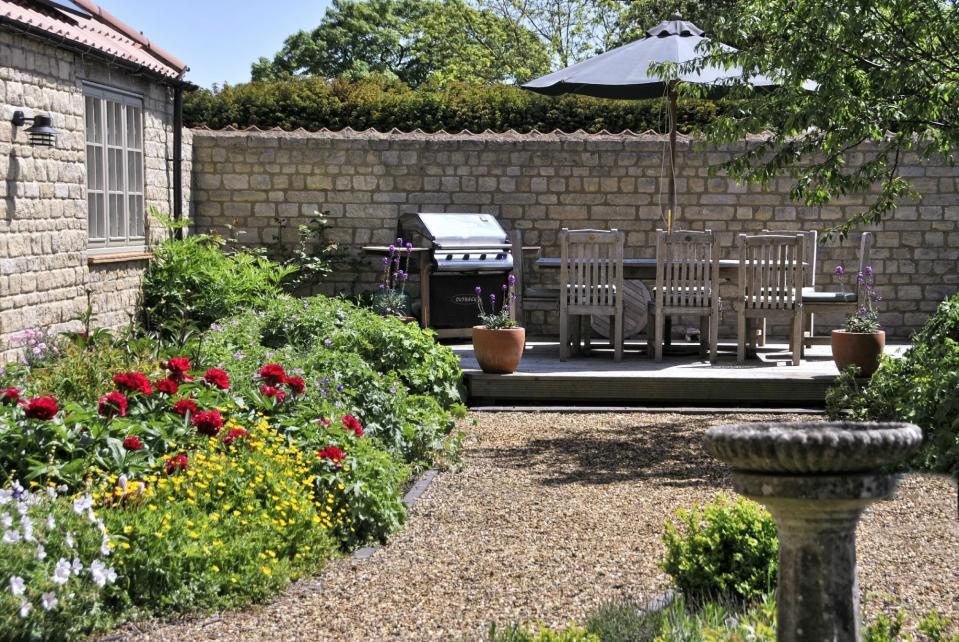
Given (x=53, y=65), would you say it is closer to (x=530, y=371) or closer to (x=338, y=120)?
(x=530, y=371)

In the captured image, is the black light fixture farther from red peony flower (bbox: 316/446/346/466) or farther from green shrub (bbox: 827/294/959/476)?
green shrub (bbox: 827/294/959/476)

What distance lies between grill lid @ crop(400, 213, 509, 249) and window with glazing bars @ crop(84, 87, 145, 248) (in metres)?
2.54

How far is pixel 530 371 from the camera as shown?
8.91 m

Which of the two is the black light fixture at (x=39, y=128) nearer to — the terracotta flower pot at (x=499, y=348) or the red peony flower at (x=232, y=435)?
the terracotta flower pot at (x=499, y=348)

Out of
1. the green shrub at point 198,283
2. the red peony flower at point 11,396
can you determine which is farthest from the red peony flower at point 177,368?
the green shrub at point 198,283

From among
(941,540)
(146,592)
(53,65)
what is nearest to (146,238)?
(53,65)

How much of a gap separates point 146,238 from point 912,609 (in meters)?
8.00

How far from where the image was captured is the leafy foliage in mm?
14250

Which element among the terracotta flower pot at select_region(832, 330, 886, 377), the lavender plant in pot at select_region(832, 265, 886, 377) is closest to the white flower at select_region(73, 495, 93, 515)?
the lavender plant in pot at select_region(832, 265, 886, 377)

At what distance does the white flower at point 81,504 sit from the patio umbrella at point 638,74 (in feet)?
22.0

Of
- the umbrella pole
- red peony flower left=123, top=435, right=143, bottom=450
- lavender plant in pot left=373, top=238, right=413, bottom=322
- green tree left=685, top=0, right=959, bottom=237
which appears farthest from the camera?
lavender plant in pot left=373, top=238, right=413, bottom=322

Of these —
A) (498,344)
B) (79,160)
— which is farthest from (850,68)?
(79,160)

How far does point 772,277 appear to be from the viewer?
29.9ft

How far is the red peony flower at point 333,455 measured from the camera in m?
4.64
